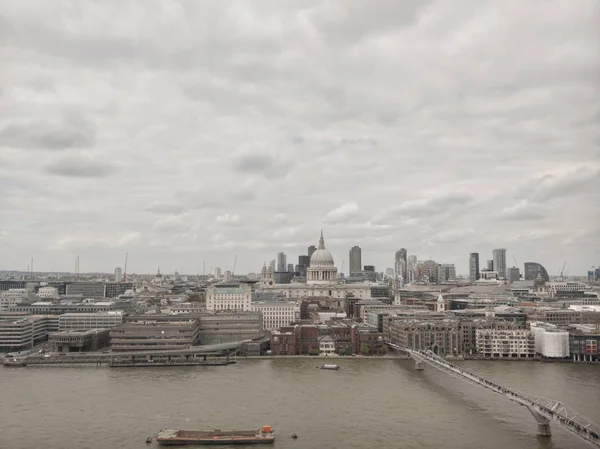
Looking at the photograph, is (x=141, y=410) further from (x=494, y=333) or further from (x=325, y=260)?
(x=325, y=260)

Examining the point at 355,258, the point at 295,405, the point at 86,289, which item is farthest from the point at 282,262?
the point at 295,405

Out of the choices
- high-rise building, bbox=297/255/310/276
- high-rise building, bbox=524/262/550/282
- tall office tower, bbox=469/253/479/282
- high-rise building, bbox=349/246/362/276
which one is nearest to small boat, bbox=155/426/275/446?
high-rise building, bbox=524/262/550/282

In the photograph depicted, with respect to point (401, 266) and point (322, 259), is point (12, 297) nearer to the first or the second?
point (322, 259)

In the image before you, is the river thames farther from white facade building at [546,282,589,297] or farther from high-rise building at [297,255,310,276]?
high-rise building at [297,255,310,276]

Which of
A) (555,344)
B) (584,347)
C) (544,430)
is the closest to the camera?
(544,430)

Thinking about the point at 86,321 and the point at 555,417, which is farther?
the point at 86,321

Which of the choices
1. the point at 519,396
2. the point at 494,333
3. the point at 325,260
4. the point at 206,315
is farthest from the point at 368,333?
the point at 325,260
